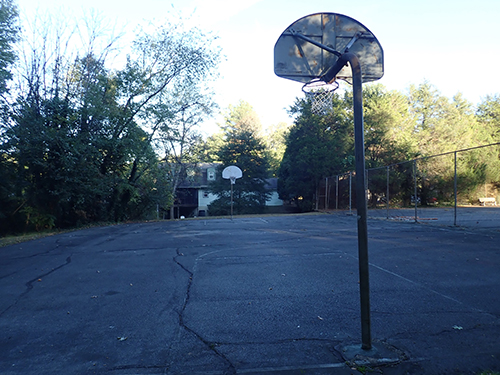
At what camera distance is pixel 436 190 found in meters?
27.2

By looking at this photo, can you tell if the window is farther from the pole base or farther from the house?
the pole base

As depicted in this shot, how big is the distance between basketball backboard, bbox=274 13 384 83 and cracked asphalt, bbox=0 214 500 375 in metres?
3.00

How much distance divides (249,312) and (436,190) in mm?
25908

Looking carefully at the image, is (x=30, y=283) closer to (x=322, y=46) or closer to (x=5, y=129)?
(x=322, y=46)

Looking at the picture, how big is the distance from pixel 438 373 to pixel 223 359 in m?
1.85

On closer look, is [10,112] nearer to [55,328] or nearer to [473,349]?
[55,328]

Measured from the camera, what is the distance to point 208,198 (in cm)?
5231

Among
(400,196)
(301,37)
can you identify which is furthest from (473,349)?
(400,196)

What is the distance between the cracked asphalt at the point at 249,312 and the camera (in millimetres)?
3512

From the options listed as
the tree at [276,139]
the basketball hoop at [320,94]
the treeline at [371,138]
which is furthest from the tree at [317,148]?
the tree at [276,139]

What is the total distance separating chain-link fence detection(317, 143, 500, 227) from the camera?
15.9m

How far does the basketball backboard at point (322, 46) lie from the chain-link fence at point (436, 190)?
27.3 ft

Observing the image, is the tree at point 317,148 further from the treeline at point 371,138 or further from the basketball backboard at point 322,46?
the basketball backboard at point 322,46

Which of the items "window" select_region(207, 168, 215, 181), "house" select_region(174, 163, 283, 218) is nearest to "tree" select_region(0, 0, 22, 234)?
"house" select_region(174, 163, 283, 218)
